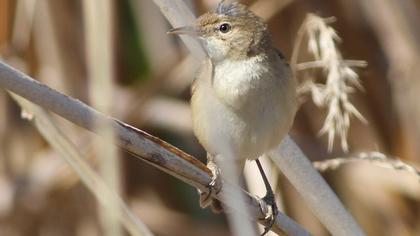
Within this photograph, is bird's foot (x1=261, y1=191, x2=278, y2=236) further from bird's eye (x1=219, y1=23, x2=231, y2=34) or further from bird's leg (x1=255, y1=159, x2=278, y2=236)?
bird's eye (x1=219, y1=23, x2=231, y2=34)


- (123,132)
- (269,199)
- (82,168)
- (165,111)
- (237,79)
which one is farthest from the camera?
(165,111)

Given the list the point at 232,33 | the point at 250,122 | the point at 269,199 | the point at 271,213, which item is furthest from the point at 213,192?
the point at 232,33

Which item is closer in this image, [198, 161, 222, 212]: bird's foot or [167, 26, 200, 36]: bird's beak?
[198, 161, 222, 212]: bird's foot

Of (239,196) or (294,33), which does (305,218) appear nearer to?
(294,33)

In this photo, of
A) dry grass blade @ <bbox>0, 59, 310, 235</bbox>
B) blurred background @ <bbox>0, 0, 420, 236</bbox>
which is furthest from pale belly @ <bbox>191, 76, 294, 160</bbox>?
blurred background @ <bbox>0, 0, 420, 236</bbox>

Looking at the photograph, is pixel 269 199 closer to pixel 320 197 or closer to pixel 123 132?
pixel 320 197

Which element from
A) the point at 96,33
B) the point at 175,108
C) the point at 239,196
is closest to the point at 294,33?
the point at 175,108

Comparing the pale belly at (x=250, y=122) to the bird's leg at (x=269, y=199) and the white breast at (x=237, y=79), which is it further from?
the bird's leg at (x=269, y=199)
